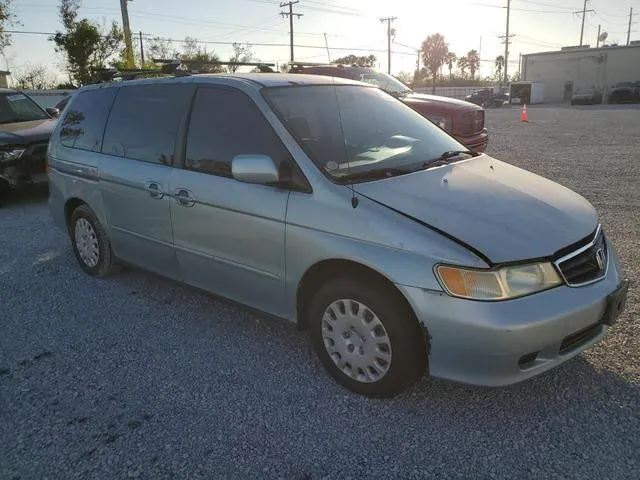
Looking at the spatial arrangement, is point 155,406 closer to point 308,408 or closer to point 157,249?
point 308,408

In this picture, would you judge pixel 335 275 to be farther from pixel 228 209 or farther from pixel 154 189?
pixel 154 189

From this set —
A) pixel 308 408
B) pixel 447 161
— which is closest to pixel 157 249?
pixel 308 408

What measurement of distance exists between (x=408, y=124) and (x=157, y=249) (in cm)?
213

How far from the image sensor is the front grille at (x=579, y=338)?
275cm

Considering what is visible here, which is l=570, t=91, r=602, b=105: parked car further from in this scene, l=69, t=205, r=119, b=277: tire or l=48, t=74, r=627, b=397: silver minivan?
l=69, t=205, r=119, b=277: tire

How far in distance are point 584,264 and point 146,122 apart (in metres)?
3.25

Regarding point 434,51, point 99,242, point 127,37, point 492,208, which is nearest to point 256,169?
point 492,208

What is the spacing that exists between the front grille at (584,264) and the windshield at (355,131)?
1097mm

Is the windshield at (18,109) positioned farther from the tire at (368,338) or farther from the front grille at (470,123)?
the tire at (368,338)

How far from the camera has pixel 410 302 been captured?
274cm

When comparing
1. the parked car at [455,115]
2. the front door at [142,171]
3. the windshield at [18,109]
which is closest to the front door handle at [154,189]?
the front door at [142,171]

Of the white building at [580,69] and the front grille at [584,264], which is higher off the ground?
the white building at [580,69]

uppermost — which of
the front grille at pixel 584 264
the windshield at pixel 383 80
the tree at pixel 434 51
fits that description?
the tree at pixel 434 51

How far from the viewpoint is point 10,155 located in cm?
804
